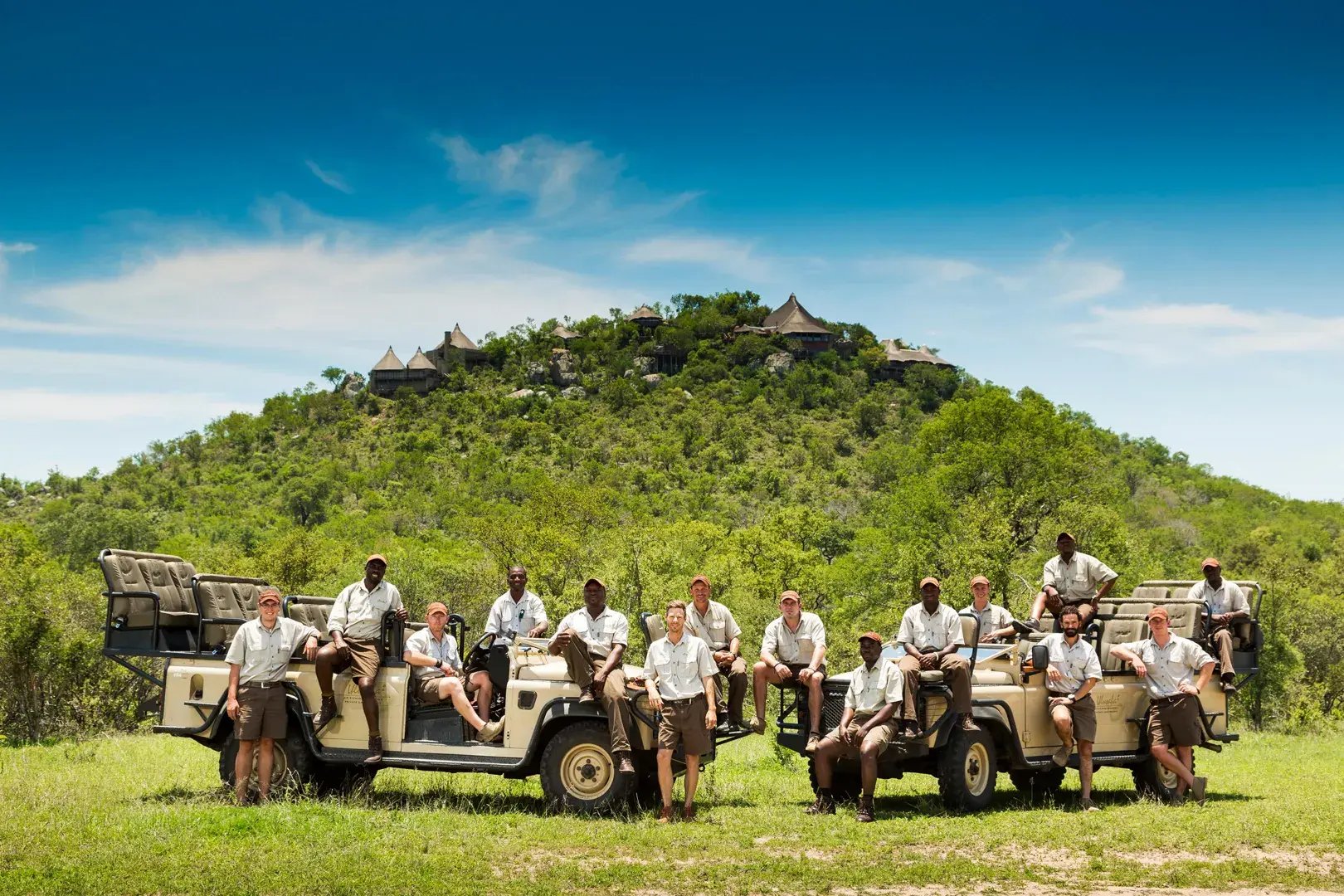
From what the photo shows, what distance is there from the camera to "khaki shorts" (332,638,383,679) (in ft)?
38.5

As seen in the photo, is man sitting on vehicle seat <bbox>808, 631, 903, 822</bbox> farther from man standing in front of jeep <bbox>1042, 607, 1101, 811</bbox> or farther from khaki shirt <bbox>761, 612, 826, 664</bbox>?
man standing in front of jeep <bbox>1042, 607, 1101, 811</bbox>

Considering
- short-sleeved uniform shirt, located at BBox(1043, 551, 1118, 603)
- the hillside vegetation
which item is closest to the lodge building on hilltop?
the hillside vegetation

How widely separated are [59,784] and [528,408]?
4209 inches

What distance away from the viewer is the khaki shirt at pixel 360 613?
11.9 metres

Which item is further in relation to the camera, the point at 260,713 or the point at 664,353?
the point at 664,353

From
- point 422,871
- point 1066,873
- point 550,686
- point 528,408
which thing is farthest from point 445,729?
point 528,408

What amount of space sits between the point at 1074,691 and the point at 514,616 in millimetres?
5796

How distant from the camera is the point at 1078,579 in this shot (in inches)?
553

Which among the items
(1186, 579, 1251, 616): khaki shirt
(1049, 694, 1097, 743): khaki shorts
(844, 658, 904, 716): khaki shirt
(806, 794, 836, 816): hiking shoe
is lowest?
(806, 794, 836, 816): hiking shoe

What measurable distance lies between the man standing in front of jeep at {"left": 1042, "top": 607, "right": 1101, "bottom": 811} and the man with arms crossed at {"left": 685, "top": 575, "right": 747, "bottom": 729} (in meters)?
3.17

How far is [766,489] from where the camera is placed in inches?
3403

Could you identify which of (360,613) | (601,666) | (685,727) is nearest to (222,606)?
(360,613)

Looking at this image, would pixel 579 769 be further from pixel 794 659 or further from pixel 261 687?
pixel 261 687

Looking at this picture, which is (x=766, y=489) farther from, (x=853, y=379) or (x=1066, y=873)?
(x=1066, y=873)
